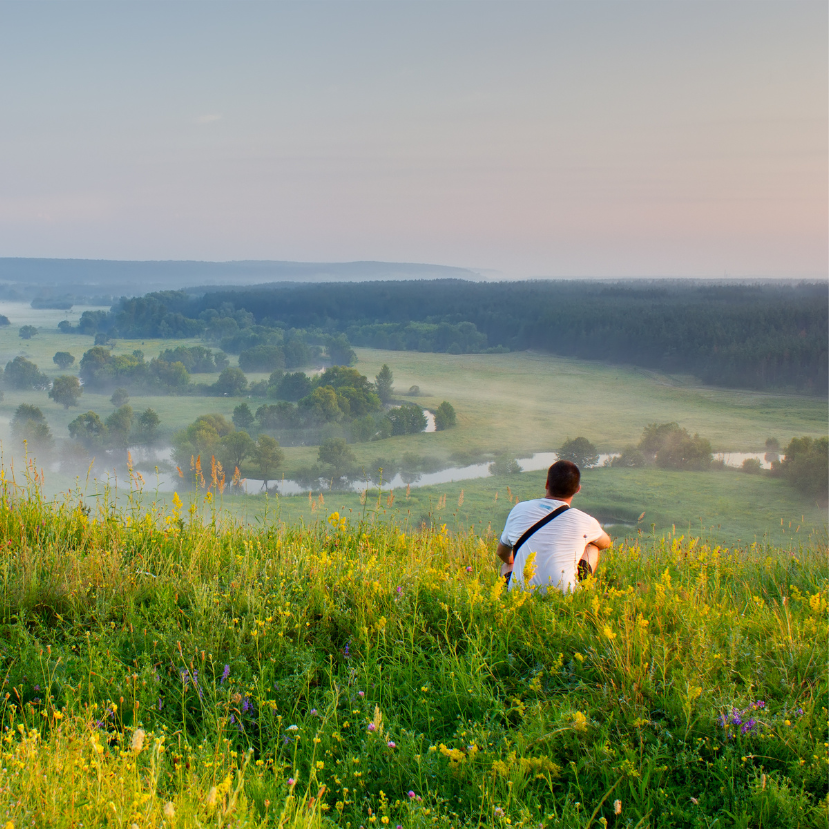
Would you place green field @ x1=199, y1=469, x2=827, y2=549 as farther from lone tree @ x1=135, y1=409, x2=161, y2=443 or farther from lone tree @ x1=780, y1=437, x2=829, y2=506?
lone tree @ x1=135, y1=409, x2=161, y2=443

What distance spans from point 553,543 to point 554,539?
0.03 meters

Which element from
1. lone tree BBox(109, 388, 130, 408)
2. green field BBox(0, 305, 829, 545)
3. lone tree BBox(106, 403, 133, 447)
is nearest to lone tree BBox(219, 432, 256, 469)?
green field BBox(0, 305, 829, 545)

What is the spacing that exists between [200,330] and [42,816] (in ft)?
543

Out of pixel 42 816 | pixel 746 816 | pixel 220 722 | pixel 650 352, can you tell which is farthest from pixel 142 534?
pixel 650 352

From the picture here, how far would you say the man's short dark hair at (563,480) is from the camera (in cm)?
436

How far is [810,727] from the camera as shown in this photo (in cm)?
267

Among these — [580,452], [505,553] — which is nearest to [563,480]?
[505,553]

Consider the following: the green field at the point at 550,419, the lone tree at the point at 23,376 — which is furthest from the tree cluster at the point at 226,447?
the lone tree at the point at 23,376

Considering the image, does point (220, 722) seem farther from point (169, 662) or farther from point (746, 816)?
point (746, 816)

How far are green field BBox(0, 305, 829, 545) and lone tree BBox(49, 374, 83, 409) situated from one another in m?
2.52

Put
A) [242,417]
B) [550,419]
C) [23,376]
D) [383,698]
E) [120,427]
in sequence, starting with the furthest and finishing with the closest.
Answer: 1. [550,419]
2. [23,376]
3. [242,417]
4. [120,427]
5. [383,698]

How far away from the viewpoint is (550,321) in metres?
150

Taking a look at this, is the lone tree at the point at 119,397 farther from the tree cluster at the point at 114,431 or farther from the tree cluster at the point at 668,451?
the tree cluster at the point at 668,451

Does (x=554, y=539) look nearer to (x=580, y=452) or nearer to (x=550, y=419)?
(x=580, y=452)
